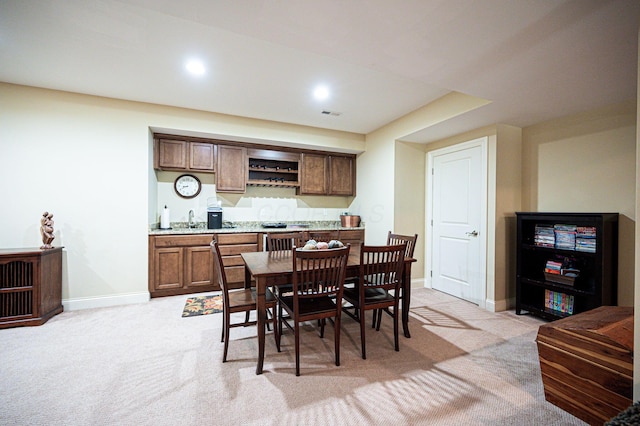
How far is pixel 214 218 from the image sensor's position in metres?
4.32

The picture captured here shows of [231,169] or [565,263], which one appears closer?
[565,263]

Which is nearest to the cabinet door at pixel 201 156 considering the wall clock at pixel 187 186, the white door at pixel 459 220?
the wall clock at pixel 187 186

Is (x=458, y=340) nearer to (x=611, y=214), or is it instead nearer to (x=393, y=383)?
(x=393, y=383)

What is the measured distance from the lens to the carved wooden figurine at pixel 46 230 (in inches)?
118

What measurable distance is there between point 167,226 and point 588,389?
4.70 m

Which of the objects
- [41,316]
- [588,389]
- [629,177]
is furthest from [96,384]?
[629,177]

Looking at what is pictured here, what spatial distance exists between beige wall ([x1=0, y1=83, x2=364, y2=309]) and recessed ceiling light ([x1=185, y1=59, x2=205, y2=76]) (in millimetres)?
1196

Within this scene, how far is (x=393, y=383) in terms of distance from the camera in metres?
1.93

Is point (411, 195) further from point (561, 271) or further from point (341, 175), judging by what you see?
point (561, 271)


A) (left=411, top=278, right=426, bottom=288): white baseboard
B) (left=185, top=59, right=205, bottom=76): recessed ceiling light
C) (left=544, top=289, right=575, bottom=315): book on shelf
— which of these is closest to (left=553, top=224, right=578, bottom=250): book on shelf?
(left=544, top=289, right=575, bottom=315): book on shelf

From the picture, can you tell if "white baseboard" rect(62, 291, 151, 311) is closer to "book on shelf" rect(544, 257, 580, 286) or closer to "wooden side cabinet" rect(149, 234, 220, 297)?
"wooden side cabinet" rect(149, 234, 220, 297)

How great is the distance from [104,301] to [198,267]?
1.14 m

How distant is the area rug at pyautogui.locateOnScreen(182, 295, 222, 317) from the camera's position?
3.25 metres

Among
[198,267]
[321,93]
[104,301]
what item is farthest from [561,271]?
[104,301]
